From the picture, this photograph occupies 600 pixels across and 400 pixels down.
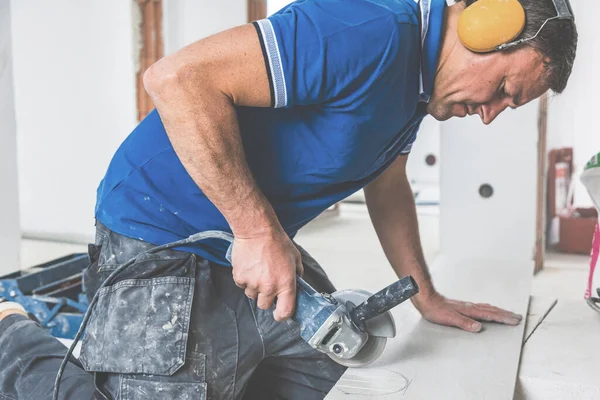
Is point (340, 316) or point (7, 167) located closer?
point (340, 316)

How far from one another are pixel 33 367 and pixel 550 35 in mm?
1436

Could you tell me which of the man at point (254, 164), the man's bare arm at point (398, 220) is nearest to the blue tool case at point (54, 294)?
the man at point (254, 164)

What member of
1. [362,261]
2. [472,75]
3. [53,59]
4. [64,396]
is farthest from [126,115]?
[472,75]

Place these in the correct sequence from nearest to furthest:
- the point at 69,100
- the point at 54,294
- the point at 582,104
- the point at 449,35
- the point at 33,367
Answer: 1. the point at 449,35
2. the point at 33,367
3. the point at 54,294
4. the point at 69,100
5. the point at 582,104

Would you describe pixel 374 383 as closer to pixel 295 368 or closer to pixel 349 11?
pixel 295 368

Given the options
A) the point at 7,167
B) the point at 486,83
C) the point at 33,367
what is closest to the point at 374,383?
the point at 486,83

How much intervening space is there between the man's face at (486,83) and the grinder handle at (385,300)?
41 cm

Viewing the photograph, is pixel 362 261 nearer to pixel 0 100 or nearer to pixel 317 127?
pixel 0 100

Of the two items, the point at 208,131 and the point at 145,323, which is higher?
the point at 208,131

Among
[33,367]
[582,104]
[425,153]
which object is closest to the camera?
[33,367]

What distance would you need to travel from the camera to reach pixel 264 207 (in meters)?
1.19

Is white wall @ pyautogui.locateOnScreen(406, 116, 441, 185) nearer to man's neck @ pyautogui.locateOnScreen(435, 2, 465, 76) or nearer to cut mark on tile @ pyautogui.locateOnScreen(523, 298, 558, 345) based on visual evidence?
cut mark on tile @ pyautogui.locateOnScreen(523, 298, 558, 345)

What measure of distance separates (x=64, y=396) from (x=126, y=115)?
3.41 meters

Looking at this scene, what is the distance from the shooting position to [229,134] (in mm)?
1143
